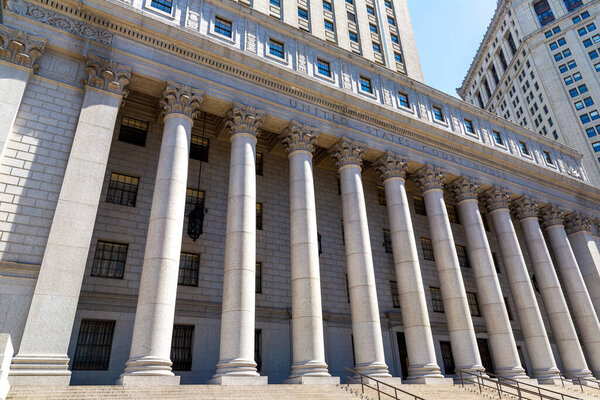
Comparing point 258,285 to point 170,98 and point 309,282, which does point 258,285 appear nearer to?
point 309,282

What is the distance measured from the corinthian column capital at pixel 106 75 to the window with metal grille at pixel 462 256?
26.5 meters

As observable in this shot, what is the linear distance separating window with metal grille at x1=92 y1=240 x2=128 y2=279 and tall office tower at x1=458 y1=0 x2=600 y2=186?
70526 mm

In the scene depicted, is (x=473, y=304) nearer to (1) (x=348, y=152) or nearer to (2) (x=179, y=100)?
(1) (x=348, y=152)

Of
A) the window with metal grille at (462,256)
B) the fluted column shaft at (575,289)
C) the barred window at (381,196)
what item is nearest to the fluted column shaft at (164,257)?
the barred window at (381,196)

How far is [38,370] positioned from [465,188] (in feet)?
85.3

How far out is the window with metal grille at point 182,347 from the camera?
65.4 feet

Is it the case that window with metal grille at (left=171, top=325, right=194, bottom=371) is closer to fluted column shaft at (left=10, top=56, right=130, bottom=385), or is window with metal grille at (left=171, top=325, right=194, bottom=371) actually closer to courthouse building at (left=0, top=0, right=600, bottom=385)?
courthouse building at (left=0, top=0, right=600, bottom=385)

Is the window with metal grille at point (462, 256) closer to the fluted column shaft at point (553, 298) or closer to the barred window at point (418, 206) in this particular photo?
the barred window at point (418, 206)

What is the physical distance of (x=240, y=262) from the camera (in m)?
18.0

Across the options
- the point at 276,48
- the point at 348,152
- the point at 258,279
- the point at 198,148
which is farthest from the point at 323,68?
the point at 258,279

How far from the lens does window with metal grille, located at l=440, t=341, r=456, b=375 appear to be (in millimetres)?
27453

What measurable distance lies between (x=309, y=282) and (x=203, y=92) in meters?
10.9

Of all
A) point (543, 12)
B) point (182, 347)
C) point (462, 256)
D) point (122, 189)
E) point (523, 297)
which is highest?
point (543, 12)

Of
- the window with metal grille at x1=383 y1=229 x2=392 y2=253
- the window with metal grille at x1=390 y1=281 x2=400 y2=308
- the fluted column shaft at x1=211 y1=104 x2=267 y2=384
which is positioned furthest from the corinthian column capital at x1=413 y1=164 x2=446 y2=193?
the fluted column shaft at x1=211 y1=104 x2=267 y2=384
